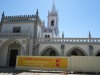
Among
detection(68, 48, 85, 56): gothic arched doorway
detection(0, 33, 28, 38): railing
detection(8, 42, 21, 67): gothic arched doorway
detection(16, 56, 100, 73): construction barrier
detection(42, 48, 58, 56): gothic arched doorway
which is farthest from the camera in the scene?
detection(42, 48, 58, 56): gothic arched doorway

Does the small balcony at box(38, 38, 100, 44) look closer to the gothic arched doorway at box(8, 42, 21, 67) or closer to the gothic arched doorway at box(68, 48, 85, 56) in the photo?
the gothic arched doorway at box(68, 48, 85, 56)

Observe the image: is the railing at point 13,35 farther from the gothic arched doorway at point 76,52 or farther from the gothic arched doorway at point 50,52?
the gothic arched doorway at point 76,52

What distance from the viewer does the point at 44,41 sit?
27.7 meters

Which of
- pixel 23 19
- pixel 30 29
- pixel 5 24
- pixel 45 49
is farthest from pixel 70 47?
pixel 5 24

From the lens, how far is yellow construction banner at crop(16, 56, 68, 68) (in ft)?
68.8

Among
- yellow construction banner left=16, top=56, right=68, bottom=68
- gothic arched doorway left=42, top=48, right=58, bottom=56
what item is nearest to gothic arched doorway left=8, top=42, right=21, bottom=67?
gothic arched doorway left=42, top=48, right=58, bottom=56

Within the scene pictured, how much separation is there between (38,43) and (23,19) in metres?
5.53

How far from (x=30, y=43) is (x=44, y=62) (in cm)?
701

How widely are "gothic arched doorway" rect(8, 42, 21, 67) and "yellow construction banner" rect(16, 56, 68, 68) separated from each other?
5814 millimetres

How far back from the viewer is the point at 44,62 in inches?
846

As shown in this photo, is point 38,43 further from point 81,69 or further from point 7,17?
point 81,69

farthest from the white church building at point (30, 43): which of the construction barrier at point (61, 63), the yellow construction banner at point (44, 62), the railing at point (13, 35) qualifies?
the construction barrier at point (61, 63)

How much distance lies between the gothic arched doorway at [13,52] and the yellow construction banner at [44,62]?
5.81 meters

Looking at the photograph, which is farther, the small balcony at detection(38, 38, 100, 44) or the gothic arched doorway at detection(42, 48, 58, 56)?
the gothic arched doorway at detection(42, 48, 58, 56)
